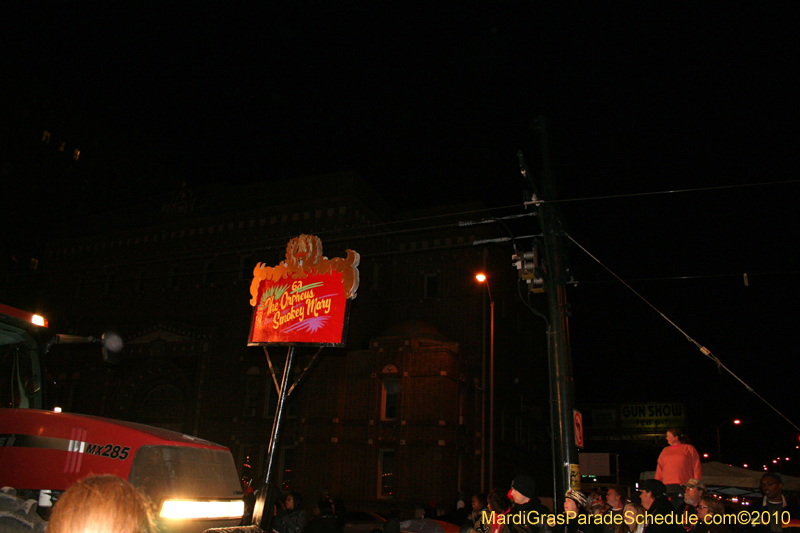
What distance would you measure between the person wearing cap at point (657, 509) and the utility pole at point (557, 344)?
10.4 feet

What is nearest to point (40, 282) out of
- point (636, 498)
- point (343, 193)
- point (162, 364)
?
point (162, 364)

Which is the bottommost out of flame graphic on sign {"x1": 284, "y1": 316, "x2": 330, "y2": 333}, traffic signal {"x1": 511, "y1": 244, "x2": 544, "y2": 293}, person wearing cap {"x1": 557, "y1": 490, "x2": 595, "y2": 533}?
person wearing cap {"x1": 557, "y1": 490, "x2": 595, "y2": 533}

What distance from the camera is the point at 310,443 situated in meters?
26.5

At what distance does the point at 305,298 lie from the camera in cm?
1544

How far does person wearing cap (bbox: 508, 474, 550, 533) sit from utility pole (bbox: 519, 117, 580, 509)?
13.3ft

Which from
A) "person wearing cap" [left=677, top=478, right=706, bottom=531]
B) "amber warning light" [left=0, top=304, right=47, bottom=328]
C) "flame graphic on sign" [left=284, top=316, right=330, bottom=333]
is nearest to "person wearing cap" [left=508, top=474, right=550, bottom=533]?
"person wearing cap" [left=677, top=478, right=706, bottom=531]

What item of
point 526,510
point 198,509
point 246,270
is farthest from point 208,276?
point 526,510

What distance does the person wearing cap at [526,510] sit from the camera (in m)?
5.80

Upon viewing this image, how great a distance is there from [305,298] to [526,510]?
409 inches

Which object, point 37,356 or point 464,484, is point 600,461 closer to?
point 464,484

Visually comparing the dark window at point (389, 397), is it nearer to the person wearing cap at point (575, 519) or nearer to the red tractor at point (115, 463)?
the red tractor at point (115, 463)

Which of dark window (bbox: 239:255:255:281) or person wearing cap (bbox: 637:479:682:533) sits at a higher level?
dark window (bbox: 239:255:255:281)

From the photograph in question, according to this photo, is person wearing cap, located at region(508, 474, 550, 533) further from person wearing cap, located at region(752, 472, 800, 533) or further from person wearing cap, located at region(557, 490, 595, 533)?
person wearing cap, located at region(752, 472, 800, 533)

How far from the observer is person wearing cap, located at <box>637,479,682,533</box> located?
5.93 metres
